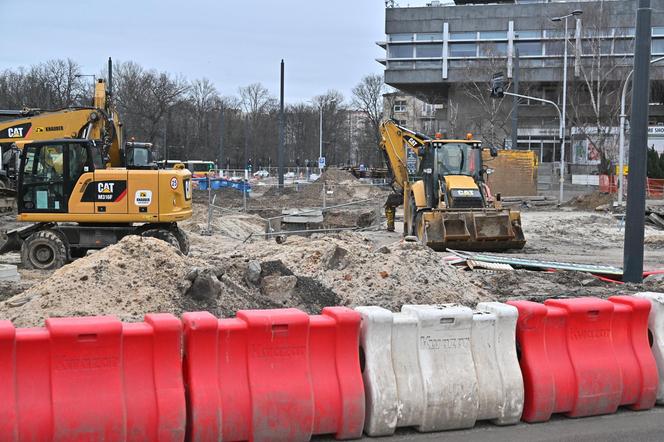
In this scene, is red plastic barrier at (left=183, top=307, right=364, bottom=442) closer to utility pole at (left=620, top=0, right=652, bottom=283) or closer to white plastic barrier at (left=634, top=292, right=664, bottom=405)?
white plastic barrier at (left=634, top=292, right=664, bottom=405)

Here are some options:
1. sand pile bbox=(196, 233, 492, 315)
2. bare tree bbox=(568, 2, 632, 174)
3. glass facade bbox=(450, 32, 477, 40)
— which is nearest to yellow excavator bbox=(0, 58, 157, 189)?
sand pile bbox=(196, 233, 492, 315)

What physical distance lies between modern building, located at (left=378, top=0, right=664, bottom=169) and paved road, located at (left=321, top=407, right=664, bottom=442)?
5194 centimetres

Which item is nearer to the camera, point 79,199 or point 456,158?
point 79,199

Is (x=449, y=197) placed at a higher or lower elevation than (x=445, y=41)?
lower

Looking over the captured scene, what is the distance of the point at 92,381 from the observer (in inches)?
220

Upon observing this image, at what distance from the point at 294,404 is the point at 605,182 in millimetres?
44848

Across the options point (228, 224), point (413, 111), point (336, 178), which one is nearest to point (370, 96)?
point (413, 111)

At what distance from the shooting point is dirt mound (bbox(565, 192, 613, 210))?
39312mm

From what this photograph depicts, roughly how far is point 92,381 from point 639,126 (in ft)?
28.0

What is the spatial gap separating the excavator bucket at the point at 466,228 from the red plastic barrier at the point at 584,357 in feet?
38.6

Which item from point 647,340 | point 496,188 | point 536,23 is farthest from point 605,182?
point 647,340

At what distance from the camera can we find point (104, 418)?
5555 mm

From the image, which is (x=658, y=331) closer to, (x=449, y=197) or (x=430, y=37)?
(x=449, y=197)

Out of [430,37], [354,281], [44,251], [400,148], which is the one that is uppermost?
[430,37]
